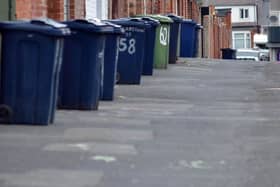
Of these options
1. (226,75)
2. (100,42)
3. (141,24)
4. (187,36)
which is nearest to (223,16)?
(187,36)

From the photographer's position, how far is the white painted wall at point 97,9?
20.9 meters

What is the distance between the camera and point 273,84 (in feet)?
61.0

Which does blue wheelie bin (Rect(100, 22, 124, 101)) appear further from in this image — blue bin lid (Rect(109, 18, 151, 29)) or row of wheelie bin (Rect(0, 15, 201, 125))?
blue bin lid (Rect(109, 18, 151, 29))

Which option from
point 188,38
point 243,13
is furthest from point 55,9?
point 243,13

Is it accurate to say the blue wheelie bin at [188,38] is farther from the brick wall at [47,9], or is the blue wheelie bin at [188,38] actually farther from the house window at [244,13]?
the house window at [244,13]

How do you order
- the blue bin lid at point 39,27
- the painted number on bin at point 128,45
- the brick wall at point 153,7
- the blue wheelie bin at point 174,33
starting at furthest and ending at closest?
the brick wall at point 153,7 → the blue wheelie bin at point 174,33 → the painted number on bin at point 128,45 → the blue bin lid at point 39,27

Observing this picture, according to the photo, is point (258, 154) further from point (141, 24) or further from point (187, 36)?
point (187, 36)

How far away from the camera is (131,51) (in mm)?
16062

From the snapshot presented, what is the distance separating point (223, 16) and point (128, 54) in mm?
54184

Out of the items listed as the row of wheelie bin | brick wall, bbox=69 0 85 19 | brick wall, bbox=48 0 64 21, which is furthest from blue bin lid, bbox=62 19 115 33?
brick wall, bbox=69 0 85 19

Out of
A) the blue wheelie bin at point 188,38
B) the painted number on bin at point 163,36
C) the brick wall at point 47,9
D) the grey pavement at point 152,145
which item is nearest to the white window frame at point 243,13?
the blue wheelie bin at point 188,38

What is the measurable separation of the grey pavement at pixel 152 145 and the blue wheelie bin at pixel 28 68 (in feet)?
0.77

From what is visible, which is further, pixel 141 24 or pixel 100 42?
pixel 141 24

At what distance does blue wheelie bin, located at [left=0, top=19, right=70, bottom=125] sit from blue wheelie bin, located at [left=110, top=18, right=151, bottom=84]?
5.73 metres
